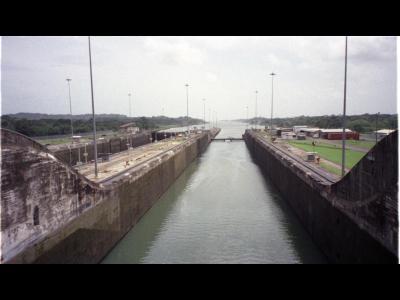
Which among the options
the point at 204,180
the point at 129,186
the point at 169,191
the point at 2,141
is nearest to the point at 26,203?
the point at 2,141

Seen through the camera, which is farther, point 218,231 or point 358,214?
point 218,231

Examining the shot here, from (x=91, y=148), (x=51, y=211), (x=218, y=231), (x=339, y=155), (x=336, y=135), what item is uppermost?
(x=336, y=135)

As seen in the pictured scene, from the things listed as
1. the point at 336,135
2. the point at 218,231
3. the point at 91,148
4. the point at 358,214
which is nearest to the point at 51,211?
the point at 218,231

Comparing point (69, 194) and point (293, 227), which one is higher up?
point (69, 194)

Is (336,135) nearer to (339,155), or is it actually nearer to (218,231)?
(339,155)

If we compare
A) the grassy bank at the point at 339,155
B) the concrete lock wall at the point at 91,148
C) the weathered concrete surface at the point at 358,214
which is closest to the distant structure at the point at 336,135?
the grassy bank at the point at 339,155

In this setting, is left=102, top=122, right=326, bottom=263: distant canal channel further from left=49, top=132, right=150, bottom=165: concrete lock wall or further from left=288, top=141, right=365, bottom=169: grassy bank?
left=49, top=132, right=150, bottom=165: concrete lock wall
